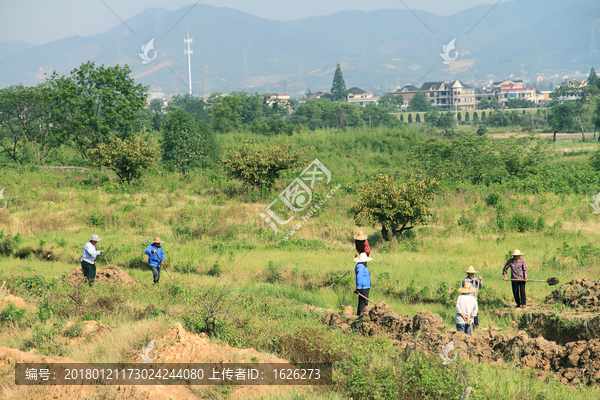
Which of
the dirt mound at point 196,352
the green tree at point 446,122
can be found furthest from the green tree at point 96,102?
the green tree at point 446,122

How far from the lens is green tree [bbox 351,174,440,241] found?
52.0ft

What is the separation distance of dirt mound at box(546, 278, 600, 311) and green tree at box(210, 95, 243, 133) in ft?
148

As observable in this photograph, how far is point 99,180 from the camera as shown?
27062 millimetres

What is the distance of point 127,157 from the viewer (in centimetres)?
2491

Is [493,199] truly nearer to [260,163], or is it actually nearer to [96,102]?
[260,163]

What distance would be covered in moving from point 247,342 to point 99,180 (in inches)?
881

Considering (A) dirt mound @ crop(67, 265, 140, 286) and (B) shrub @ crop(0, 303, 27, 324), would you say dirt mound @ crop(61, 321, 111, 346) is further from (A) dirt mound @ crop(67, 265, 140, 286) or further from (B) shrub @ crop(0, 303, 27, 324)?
(A) dirt mound @ crop(67, 265, 140, 286)

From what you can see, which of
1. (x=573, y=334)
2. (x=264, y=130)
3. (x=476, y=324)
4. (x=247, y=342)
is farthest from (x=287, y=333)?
(x=264, y=130)

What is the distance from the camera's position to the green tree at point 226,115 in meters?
52.7

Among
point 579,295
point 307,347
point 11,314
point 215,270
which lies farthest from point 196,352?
point 579,295

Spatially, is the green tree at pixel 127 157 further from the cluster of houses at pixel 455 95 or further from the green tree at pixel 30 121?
the cluster of houses at pixel 455 95

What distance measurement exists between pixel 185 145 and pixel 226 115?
94.3ft

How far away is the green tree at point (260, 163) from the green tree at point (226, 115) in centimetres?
2982

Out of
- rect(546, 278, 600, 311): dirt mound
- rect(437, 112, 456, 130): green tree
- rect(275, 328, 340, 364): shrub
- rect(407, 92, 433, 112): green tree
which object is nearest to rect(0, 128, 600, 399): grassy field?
rect(275, 328, 340, 364): shrub
